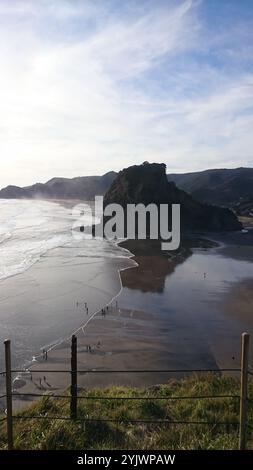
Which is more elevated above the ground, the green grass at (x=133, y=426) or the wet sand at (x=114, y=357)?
the green grass at (x=133, y=426)

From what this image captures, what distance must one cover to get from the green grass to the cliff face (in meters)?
65.3

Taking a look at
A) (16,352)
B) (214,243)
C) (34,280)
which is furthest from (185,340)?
(214,243)

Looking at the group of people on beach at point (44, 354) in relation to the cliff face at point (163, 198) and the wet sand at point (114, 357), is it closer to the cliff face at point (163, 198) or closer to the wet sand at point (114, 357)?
the wet sand at point (114, 357)

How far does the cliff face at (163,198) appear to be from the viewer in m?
77.5

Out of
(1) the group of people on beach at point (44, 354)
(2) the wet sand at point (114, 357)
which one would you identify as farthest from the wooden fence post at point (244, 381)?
(1) the group of people on beach at point (44, 354)

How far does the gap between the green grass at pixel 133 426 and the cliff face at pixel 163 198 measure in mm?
65342

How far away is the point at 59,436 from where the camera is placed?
25.8 ft

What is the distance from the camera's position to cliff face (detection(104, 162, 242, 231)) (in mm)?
77500

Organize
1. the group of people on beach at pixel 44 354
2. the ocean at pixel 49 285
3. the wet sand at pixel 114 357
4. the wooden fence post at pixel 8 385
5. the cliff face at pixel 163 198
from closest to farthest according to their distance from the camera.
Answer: the wooden fence post at pixel 8 385, the wet sand at pixel 114 357, the group of people on beach at pixel 44 354, the ocean at pixel 49 285, the cliff face at pixel 163 198

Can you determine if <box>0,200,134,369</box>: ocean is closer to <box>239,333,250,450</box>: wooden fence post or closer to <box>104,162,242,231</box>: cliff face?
<box>239,333,250,450</box>: wooden fence post

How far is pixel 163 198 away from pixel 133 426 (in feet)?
234

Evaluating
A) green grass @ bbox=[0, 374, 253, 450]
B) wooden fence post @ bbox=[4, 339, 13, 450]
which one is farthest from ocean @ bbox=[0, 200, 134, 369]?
wooden fence post @ bbox=[4, 339, 13, 450]

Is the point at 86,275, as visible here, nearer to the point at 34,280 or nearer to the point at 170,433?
the point at 34,280

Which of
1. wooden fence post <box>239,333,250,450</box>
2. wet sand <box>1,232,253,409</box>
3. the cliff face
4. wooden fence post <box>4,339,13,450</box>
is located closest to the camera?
wooden fence post <box>239,333,250,450</box>
